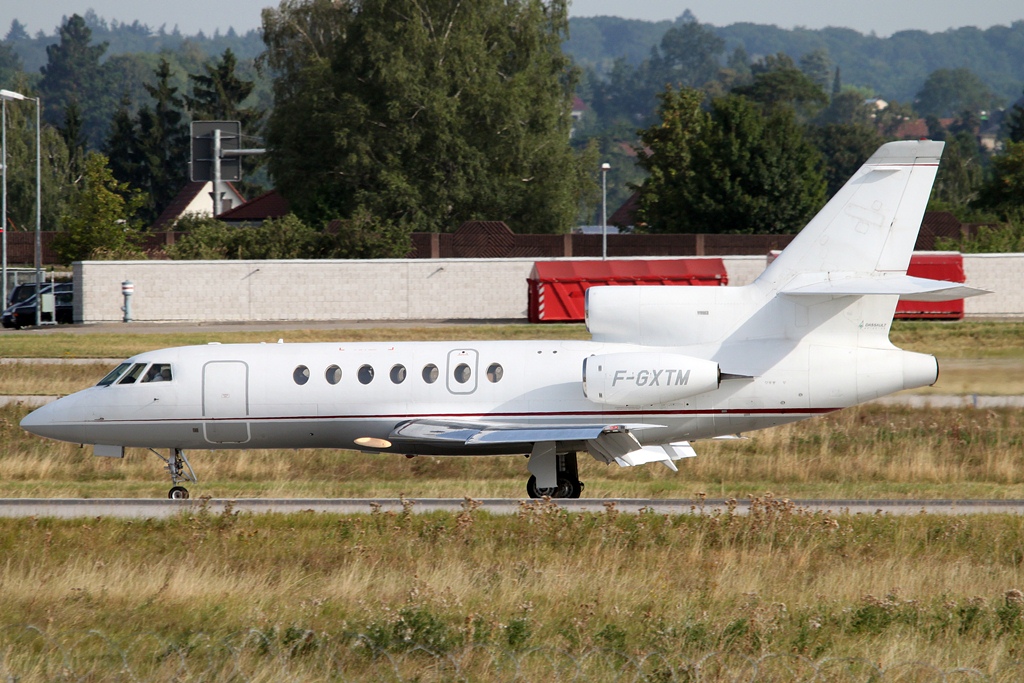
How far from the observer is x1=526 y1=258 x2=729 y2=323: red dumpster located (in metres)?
55.7

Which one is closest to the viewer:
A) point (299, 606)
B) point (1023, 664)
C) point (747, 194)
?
point (1023, 664)

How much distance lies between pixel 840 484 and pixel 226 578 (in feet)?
45.3

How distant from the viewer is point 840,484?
25578 mm

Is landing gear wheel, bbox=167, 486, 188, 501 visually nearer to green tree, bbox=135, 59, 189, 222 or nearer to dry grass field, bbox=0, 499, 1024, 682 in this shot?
dry grass field, bbox=0, 499, 1024, 682

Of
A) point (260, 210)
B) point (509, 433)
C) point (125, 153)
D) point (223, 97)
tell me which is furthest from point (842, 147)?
point (509, 433)

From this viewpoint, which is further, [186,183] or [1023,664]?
[186,183]

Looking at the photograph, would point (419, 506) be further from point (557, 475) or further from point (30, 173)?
point (30, 173)

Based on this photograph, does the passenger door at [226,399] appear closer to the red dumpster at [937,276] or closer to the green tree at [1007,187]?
the red dumpster at [937,276]

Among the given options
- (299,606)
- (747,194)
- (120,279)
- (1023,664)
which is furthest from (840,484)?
(747,194)

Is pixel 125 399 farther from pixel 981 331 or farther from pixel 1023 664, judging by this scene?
pixel 981 331

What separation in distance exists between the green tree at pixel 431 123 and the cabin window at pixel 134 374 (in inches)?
2074

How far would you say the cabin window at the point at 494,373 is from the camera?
22.3m

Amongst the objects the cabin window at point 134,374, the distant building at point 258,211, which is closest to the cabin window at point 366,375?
the cabin window at point 134,374

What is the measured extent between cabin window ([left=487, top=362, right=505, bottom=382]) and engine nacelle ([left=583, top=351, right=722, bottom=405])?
63.9 inches
